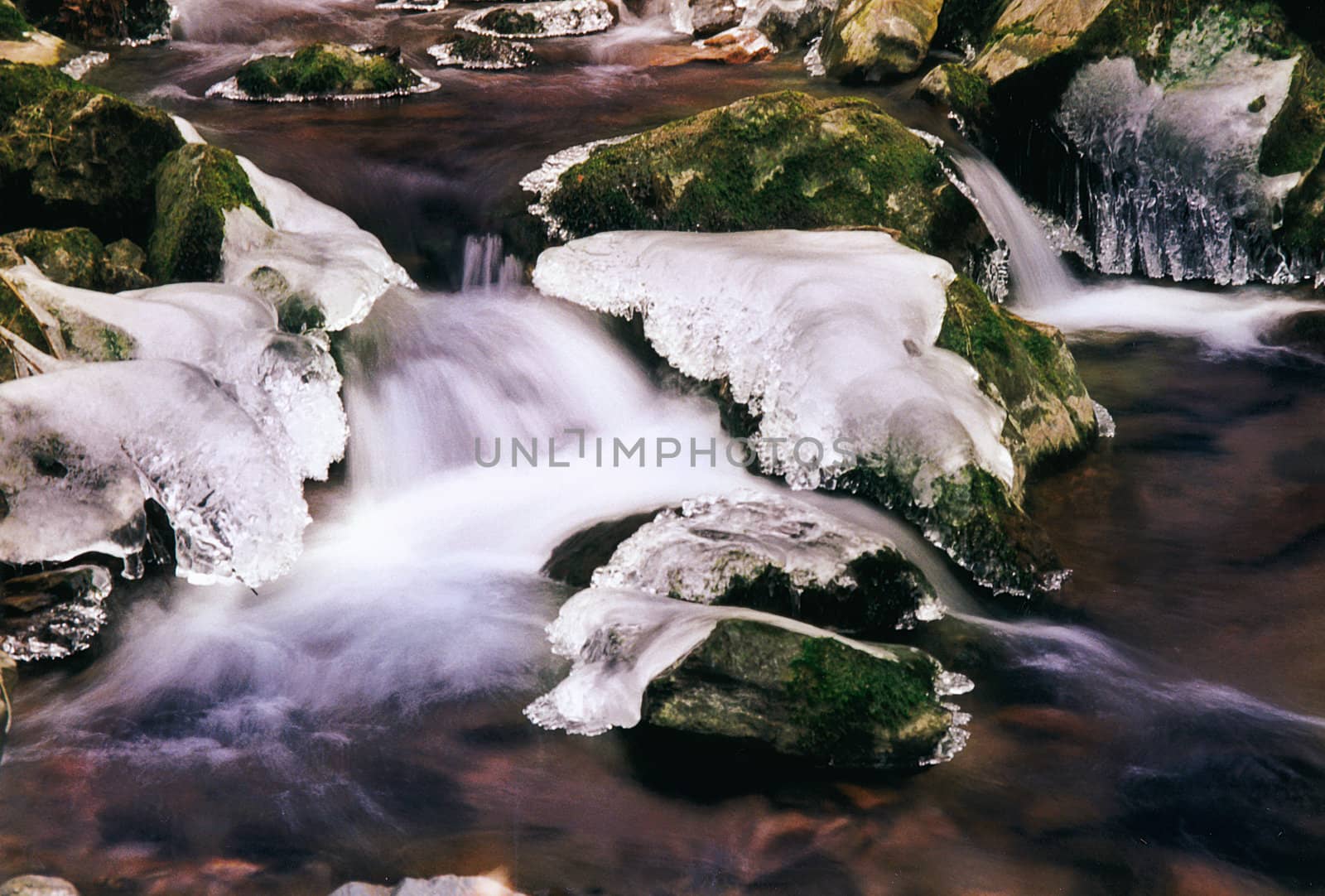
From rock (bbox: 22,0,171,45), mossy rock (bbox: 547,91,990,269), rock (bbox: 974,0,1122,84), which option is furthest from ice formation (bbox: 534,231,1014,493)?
rock (bbox: 22,0,171,45)

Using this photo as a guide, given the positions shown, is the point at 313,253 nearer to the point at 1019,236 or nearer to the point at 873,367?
the point at 873,367

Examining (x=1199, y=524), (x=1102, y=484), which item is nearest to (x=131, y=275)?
(x=1102, y=484)

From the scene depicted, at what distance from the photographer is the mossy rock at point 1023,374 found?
6312mm

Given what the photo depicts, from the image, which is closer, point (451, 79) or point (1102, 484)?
point (1102, 484)

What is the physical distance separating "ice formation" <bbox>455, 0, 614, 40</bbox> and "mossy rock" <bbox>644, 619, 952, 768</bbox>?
31.6 ft

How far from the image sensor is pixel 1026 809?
4.19 meters

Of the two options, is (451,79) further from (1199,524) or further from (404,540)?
(1199,524)

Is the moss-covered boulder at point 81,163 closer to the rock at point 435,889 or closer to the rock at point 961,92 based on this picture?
the rock at point 435,889

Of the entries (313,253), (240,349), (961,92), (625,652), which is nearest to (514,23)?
(961,92)

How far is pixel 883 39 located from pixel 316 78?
471cm

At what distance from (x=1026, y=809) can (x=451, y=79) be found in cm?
871

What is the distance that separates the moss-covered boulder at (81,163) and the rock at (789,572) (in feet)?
13.7

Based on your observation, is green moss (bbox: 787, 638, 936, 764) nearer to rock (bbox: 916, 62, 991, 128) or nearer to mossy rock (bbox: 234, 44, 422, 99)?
rock (bbox: 916, 62, 991, 128)

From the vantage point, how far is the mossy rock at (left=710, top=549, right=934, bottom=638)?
5133mm
